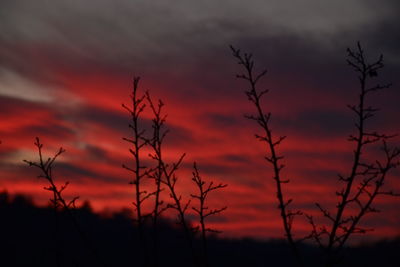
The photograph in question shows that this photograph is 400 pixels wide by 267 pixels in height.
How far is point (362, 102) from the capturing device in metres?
5.89

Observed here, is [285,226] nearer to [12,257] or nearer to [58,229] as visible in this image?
[58,229]

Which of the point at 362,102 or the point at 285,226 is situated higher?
the point at 362,102

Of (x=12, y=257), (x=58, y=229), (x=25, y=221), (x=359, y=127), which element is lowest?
(x=58, y=229)

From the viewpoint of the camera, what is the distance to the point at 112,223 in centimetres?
9875

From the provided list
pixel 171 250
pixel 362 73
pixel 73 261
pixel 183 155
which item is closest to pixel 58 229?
pixel 73 261

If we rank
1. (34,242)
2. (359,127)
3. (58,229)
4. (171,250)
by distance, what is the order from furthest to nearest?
(34,242), (171,250), (58,229), (359,127)

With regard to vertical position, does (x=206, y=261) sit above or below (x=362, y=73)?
below

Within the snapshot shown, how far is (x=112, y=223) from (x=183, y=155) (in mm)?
94557

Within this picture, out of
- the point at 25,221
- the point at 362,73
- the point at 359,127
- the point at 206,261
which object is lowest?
the point at 206,261

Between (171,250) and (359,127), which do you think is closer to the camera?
(359,127)

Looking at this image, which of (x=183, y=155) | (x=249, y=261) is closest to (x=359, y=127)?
(x=183, y=155)

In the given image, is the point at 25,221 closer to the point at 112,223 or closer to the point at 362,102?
the point at 112,223

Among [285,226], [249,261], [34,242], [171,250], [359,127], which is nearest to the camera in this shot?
[285,226]

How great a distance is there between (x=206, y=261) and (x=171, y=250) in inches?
3326
